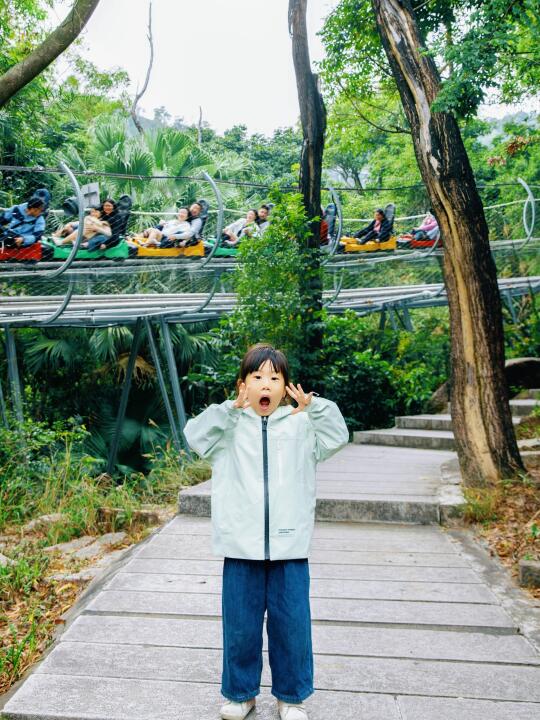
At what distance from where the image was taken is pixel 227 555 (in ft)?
8.46

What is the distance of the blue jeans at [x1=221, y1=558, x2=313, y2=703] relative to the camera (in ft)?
8.38

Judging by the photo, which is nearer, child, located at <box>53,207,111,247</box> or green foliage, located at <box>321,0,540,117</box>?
green foliage, located at <box>321,0,540,117</box>

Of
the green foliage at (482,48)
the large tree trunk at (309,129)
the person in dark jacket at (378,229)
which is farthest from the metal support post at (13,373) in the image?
the green foliage at (482,48)

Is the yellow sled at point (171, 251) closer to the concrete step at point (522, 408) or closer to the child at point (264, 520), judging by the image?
the concrete step at point (522, 408)

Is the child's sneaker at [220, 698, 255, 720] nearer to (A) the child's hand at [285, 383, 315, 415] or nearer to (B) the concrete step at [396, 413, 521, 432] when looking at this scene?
(A) the child's hand at [285, 383, 315, 415]

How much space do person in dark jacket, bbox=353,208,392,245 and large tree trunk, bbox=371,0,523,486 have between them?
703 cm

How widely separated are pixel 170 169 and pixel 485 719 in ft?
60.9

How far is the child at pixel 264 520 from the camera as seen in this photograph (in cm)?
255

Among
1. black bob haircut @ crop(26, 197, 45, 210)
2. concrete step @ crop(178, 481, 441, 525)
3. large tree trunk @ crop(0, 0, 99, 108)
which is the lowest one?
concrete step @ crop(178, 481, 441, 525)

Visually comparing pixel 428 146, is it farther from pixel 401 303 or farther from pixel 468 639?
pixel 401 303

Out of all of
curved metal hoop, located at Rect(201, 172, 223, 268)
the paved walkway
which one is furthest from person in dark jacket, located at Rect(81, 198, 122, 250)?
the paved walkway

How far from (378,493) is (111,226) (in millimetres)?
5620

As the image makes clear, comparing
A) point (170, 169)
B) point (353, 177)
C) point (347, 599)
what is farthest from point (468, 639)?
point (353, 177)

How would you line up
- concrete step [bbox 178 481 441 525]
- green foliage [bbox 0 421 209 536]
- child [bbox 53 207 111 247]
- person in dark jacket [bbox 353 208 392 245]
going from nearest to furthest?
concrete step [bbox 178 481 441 525], green foliage [bbox 0 421 209 536], child [bbox 53 207 111 247], person in dark jacket [bbox 353 208 392 245]
